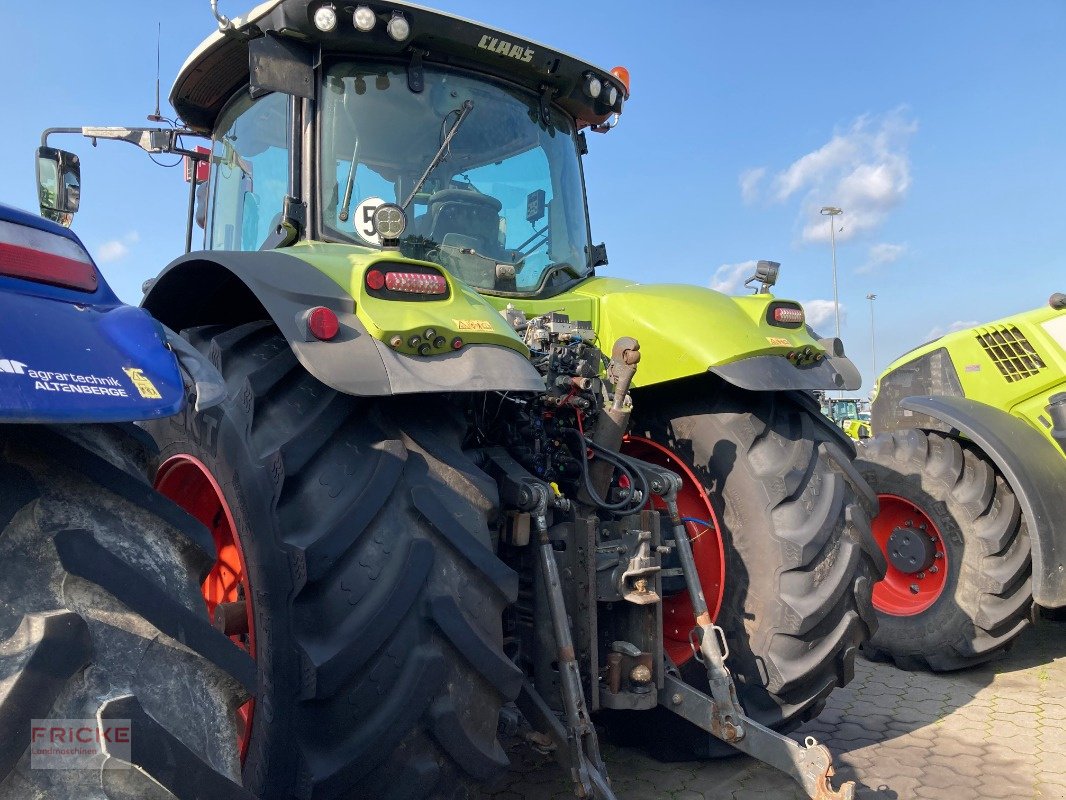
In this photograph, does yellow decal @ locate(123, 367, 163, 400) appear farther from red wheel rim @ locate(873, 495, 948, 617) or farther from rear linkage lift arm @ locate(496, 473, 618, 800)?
red wheel rim @ locate(873, 495, 948, 617)

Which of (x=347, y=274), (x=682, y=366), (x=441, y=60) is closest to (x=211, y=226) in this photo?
(x=441, y=60)

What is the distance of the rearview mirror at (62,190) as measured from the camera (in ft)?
7.48

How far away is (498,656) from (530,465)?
746 mm

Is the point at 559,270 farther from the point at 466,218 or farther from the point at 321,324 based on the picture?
the point at 321,324

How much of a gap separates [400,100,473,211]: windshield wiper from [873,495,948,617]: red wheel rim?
321 centimetres

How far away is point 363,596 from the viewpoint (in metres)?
1.90

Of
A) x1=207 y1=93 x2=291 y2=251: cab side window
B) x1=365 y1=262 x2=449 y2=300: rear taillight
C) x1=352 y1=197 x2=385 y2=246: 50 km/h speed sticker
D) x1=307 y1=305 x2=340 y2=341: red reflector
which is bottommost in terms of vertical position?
x1=307 y1=305 x2=340 y2=341: red reflector

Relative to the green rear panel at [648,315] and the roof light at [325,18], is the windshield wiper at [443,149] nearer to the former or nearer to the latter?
the green rear panel at [648,315]

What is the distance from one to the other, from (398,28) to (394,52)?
0.46 ft

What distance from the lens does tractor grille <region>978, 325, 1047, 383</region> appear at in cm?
484

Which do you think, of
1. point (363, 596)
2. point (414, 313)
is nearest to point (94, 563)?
point (363, 596)

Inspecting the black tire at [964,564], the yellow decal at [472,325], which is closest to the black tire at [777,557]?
the yellow decal at [472,325]

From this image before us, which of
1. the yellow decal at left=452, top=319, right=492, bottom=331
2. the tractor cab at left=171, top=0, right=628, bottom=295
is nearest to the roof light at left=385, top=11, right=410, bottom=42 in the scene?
the tractor cab at left=171, top=0, right=628, bottom=295

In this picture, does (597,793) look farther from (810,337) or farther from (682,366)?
(810,337)
